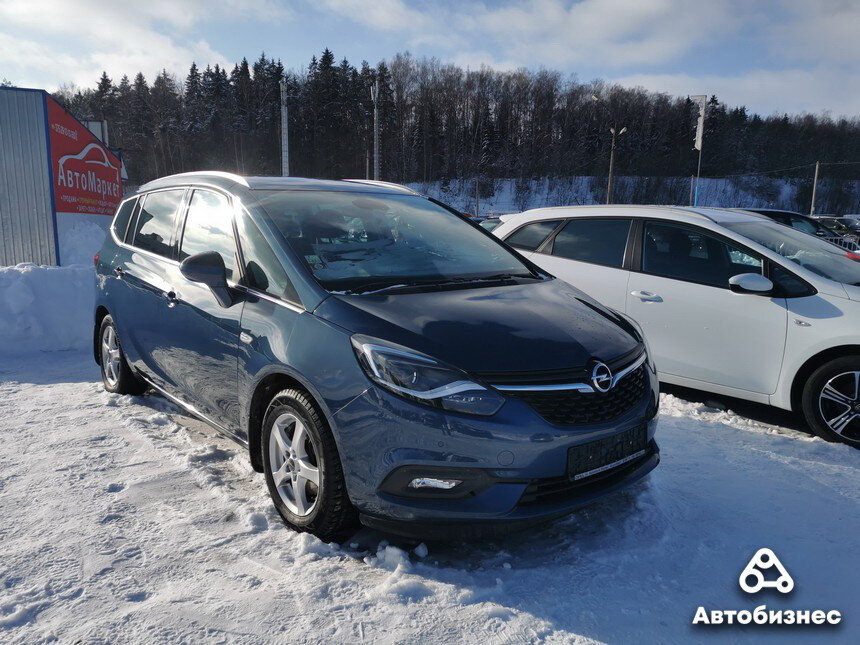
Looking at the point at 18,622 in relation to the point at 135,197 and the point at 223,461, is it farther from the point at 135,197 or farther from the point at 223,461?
the point at 135,197

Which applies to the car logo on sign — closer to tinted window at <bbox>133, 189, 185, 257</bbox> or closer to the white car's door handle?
the white car's door handle

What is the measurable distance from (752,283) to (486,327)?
270 cm

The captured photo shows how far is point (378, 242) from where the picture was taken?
3506 mm

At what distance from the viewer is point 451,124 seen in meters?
83.7

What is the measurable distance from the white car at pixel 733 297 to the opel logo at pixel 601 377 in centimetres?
237

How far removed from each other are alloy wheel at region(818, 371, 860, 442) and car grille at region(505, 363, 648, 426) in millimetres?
2250

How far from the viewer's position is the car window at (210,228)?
340 cm

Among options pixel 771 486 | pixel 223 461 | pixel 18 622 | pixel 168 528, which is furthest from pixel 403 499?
pixel 771 486

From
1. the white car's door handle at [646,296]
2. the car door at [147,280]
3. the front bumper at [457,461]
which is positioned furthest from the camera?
the white car's door handle at [646,296]

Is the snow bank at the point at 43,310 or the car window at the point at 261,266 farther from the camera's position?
the snow bank at the point at 43,310

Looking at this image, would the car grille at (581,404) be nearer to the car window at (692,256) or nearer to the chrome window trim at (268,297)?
the chrome window trim at (268,297)

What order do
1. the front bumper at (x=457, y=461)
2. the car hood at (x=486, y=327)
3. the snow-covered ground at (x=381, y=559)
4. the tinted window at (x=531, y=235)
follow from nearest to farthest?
1. the snow-covered ground at (x=381, y=559)
2. the front bumper at (x=457, y=461)
3. the car hood at (x=486, y=327)
4. the tinted window at (x=531, y=235)

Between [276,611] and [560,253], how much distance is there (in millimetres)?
4388

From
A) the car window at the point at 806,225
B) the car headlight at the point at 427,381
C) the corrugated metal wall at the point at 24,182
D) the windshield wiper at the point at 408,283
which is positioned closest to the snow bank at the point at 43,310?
the windshield wiper at the point at 408,283
